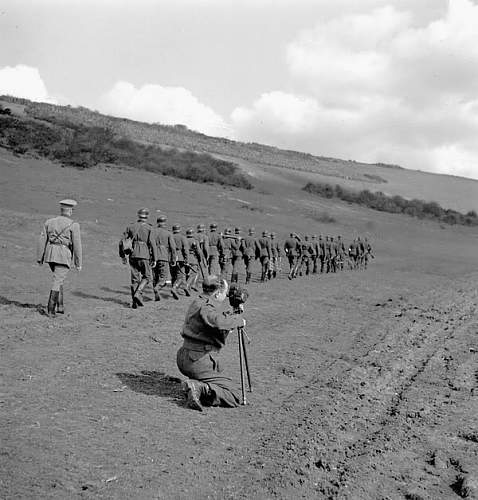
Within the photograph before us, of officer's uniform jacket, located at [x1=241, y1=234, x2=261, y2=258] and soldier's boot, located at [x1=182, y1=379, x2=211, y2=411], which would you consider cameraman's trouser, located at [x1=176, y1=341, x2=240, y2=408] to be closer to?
soldier's boot, located at [x1=182, y1=379, x2=211, y2=411]

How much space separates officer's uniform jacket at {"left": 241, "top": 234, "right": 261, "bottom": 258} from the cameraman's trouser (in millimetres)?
14371

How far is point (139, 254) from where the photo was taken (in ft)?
44.3

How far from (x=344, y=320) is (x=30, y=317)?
664cm

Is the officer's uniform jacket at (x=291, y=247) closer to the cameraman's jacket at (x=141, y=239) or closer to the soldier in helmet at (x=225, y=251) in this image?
the soldier in helmet at (x=225, y=251)

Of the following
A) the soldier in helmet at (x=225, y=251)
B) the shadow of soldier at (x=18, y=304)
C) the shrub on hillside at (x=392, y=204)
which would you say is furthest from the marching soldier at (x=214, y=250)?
the shrub on hillside at (x=392, y=204)

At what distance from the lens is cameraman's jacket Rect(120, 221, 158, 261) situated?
13.5 m

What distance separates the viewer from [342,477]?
558 centimetres

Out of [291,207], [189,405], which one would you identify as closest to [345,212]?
[291,207]

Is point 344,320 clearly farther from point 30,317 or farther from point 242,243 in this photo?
point 242,243

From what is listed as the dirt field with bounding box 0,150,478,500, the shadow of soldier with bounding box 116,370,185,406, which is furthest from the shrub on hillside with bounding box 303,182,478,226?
the shadow of soldier with bounding box 116,370,185,406

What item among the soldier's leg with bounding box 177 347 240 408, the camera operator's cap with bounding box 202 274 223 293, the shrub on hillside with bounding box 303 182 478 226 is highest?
the shrub on hillside with bounding box 303 182 478 226

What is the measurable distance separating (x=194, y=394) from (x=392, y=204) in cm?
5777

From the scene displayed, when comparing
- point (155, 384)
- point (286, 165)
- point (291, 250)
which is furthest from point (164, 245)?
point (286, 165)

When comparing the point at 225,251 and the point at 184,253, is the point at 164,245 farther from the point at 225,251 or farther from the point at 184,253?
the point at 225,251
